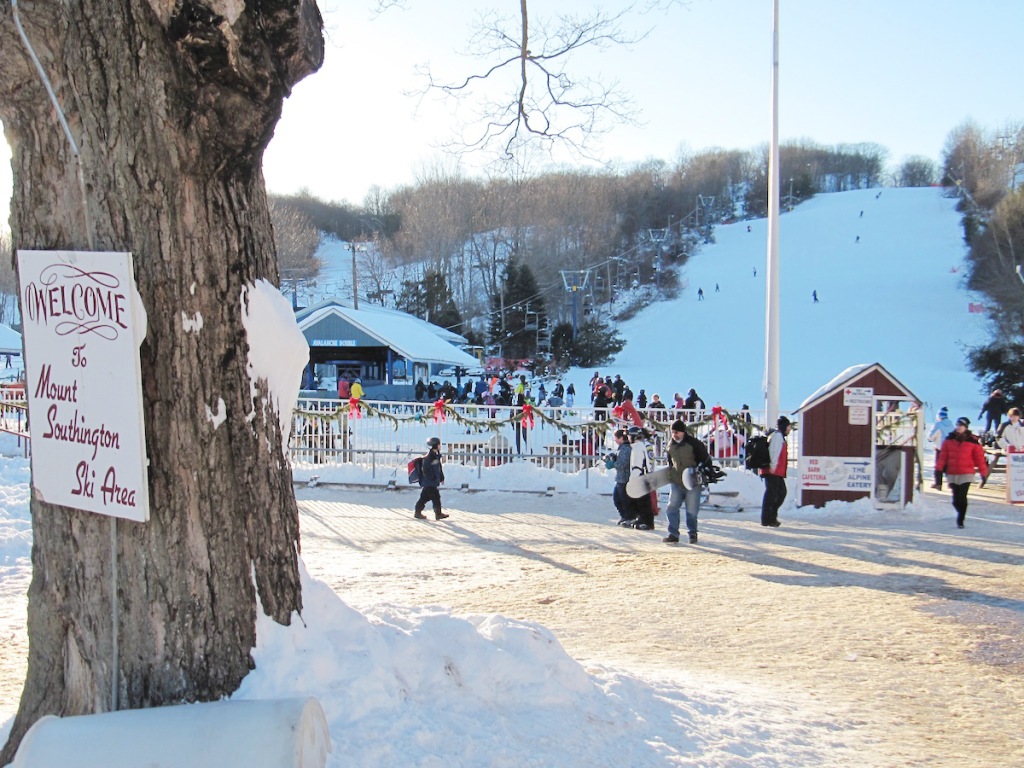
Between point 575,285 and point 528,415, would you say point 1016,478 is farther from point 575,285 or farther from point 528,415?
point 575,285

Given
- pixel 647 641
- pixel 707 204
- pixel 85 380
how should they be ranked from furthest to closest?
pixel 707 204 < pixel 647 641 < pixel 85 380

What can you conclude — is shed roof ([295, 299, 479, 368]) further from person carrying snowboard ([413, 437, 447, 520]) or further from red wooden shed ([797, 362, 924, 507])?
red wooden shed ([797, 362, 924, 507])

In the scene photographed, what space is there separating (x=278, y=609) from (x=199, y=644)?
1.35 feet

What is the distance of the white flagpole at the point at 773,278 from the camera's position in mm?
16391

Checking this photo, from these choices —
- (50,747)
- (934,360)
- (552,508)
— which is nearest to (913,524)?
(552,508)

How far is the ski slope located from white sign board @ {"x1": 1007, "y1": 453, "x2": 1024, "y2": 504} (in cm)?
1958

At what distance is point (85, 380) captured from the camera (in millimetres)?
3633

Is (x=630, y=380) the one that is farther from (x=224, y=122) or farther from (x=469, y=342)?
(x=224, y=122)

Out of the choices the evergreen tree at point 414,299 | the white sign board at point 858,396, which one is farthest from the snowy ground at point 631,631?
the evergreen tree at point 414,299

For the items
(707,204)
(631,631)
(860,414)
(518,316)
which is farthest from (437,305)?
(631,631)

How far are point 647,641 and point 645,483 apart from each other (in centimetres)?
543

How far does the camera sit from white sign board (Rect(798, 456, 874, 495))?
14383mm

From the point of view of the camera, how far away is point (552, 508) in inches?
581

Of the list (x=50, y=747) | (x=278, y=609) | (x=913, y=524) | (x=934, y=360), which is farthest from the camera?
(x=934, y=360)
